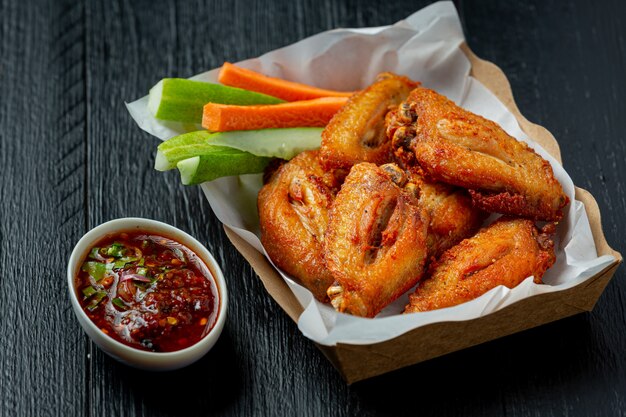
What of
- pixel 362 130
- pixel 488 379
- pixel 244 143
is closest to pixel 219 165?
pixel 244 143

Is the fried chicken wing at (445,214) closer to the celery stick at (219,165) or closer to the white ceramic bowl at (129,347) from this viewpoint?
the celery stick at (219,165)

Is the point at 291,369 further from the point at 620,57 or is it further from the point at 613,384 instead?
the point at 620,57

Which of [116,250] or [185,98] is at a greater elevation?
[185,98]

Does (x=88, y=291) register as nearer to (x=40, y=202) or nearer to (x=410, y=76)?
(x=40, y=202)

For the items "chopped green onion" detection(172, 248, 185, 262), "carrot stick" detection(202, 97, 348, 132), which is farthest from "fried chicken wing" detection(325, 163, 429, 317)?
"carrot stick" detection(202, 97, 348, 132)

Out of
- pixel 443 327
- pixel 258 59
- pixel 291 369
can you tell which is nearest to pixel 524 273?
pixel 443 327

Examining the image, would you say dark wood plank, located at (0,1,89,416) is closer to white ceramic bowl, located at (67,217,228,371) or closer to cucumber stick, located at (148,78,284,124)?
white ceramic bowl, located at (67,217,228,371)
